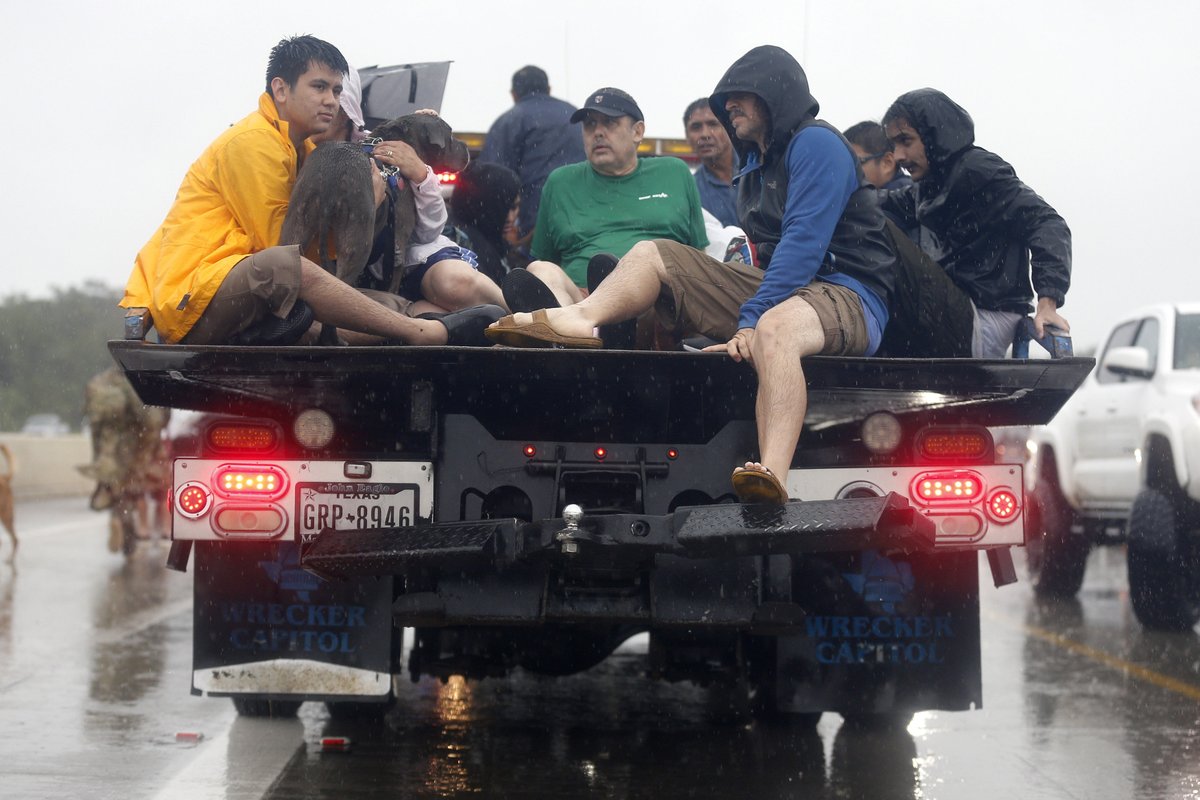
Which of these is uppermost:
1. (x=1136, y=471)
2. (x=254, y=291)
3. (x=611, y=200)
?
(x=611, y=200)

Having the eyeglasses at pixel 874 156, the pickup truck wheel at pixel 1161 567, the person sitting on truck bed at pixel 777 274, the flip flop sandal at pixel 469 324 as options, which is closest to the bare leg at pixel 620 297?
the person sitting on truck bed at pixel 777 274

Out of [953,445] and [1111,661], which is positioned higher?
[953,445]

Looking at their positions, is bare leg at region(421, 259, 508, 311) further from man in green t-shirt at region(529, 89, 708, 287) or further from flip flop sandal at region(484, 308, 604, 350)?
man in green t-shirt at region(529, 89, 708, 287)

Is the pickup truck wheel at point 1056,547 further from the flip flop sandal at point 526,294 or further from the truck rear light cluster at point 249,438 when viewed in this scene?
the truck rear light cluster at point 249,438

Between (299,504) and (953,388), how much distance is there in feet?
7.25

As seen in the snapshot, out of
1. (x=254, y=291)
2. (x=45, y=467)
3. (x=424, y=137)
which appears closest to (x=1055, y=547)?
(x=424, y=137)

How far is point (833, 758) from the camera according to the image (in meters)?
6.66

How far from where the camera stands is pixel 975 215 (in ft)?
21.9

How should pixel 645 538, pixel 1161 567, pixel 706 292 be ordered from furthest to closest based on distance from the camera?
pixel 1161 567
pixel 706 292
pixel 645 538

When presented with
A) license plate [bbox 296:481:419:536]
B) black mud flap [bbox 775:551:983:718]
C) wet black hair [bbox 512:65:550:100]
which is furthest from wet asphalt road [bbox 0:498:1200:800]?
wet black hair [bbox 512:65:550:100]

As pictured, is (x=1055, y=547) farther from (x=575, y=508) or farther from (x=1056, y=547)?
(x=575, y=508)

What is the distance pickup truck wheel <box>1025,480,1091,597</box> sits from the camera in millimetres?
13242

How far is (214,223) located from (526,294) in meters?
1.12

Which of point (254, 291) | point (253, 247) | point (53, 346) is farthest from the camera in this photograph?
point (53, 346)
